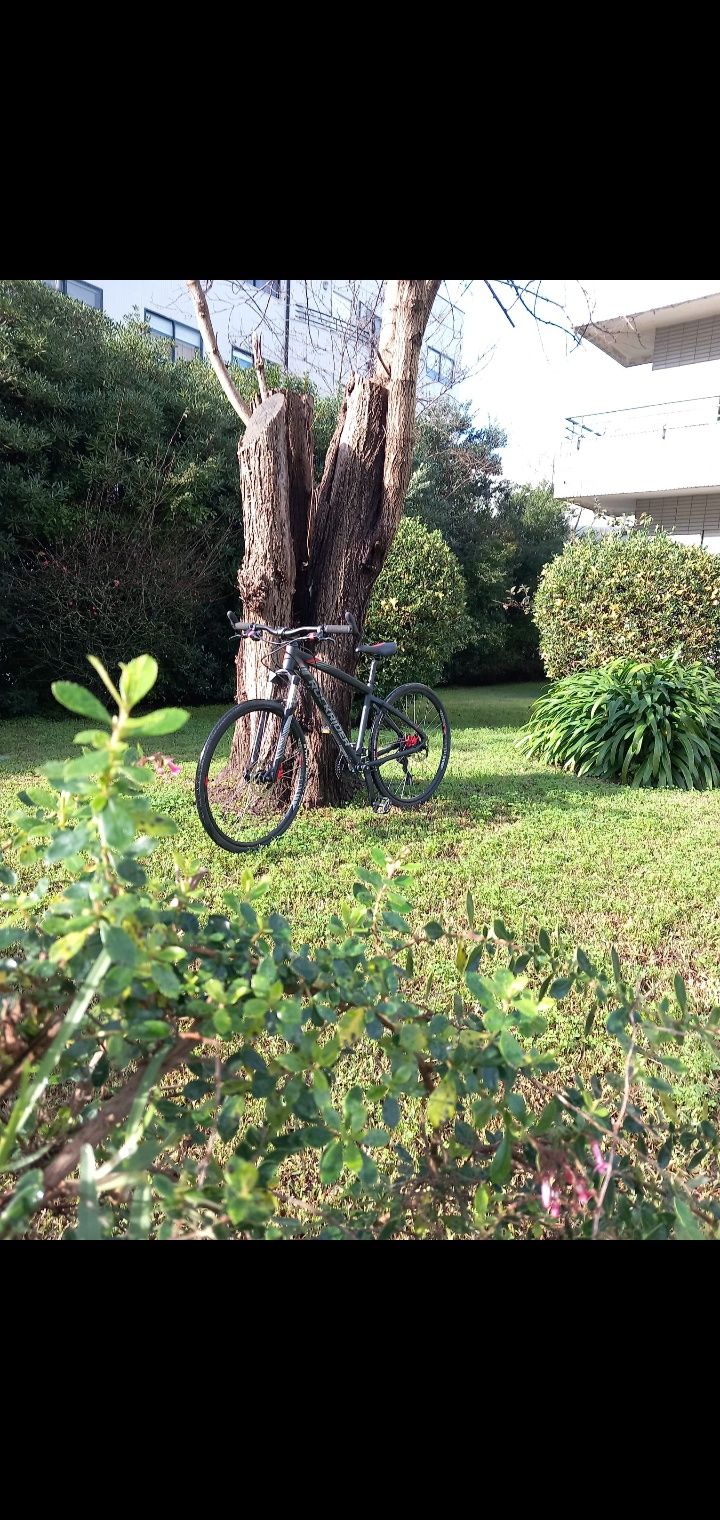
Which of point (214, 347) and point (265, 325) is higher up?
point (265, 325)

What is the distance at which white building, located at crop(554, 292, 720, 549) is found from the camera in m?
14.6

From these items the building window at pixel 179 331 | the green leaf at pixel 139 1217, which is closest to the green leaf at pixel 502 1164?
the green leaf at pixel 139 1217

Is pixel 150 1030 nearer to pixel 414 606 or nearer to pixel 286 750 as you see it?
pixel 286 750

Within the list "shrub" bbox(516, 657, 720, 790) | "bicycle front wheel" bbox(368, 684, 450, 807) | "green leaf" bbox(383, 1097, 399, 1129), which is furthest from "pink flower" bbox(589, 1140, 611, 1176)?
"shrub" bbox(516, 657, 720, 790)

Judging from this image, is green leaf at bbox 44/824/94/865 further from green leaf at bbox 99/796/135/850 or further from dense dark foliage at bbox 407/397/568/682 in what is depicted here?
dense dark foliage at bbox 407/397/568/682

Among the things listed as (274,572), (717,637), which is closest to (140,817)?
(274,572)

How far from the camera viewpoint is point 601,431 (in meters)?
15.8

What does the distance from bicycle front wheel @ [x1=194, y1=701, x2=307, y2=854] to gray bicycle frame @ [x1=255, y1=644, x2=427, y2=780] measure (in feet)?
0.19

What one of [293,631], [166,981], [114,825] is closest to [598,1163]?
[166,981]

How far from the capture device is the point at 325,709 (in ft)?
14.8

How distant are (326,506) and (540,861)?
2487 mm

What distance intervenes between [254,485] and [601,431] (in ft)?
43.7

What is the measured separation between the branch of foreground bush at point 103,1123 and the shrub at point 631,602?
28.5ft
